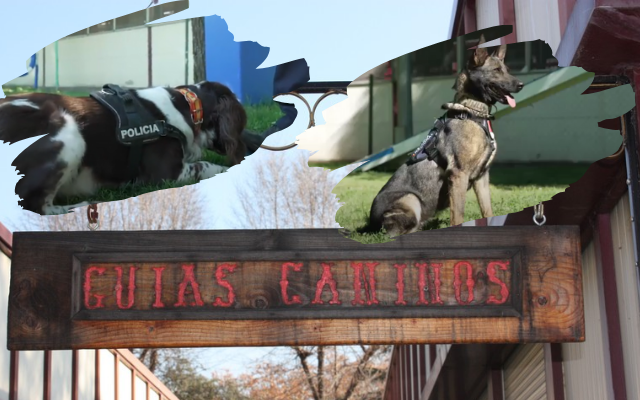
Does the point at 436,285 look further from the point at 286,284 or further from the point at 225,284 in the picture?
the point at 225,284

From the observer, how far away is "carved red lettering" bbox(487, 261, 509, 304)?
5055 millimetres

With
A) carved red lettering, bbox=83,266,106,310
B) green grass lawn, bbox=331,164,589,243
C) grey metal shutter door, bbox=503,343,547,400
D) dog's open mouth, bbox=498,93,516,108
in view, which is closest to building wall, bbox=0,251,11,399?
grey metal shutter door, bbox=503,343,547,400

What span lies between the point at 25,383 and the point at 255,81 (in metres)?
7.00

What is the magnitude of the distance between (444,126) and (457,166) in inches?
8.1

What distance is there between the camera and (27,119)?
5336 millimetres

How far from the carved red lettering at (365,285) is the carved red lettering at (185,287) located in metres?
0.74

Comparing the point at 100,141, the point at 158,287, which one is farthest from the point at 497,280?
the point at 100,141

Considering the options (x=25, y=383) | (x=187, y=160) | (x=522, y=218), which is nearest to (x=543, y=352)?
(x=522, y=218)

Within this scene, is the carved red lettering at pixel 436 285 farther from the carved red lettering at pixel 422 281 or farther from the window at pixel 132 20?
the window at pixel 132 20

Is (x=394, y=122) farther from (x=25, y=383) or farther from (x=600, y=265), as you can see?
(x=25, y=383)

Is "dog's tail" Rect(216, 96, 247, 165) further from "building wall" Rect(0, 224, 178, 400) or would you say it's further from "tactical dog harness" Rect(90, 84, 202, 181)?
"building wall" Rect(0, 224, 178, 400)

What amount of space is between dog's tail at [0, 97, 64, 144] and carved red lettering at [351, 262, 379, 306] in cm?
166

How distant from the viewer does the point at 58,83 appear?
17.9ft

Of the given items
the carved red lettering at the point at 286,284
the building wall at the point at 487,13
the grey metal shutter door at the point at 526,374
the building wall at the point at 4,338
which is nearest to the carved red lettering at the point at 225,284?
the carved red lettering at the point at 286,284
